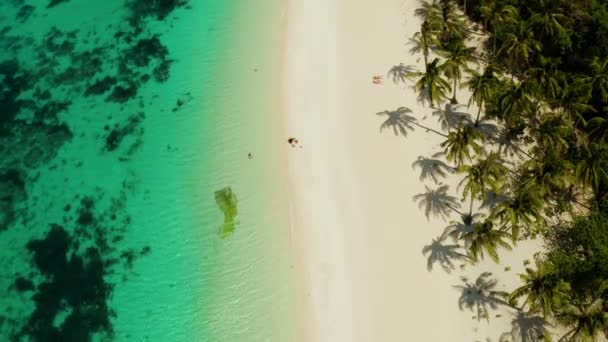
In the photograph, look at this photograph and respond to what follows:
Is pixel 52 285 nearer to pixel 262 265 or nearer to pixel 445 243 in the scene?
pixel 262 265

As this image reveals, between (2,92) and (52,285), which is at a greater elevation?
(2,92)

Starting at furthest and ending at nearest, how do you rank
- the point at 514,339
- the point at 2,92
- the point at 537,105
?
the point at 2,92 → the point at 537,105 → the point at 514,339

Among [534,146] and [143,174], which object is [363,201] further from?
[143,174]

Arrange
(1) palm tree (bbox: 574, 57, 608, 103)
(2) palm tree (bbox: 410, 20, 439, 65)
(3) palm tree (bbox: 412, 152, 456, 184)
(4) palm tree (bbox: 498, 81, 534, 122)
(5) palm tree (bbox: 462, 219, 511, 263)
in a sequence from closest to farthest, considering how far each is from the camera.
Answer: (5) palm tree (bbox: 462, 219, 511, 263) → (1) palm tree (bbox: 574, 57, 608, 103) → (4) palm tree (bbox: 498, 81, 534, 122) → (3) palm tree (bbox: 412, 152, 456, 184) → (2) palm tree (bbox: 410, 20, 439, 65)

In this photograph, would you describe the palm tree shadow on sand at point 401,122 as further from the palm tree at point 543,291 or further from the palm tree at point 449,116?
the palm tree at point 543,291

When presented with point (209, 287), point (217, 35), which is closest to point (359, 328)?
point (209, 287)

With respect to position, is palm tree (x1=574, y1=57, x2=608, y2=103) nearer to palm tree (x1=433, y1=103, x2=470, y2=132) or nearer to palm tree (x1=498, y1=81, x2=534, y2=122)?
palm tree (x1=498, y1=81, x2=534, y2=122)

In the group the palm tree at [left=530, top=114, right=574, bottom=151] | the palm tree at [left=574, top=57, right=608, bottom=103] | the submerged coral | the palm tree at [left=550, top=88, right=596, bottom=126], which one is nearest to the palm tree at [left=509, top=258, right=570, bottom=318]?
the palm tree at [left=530, top=114, right=574, bottom=151]
